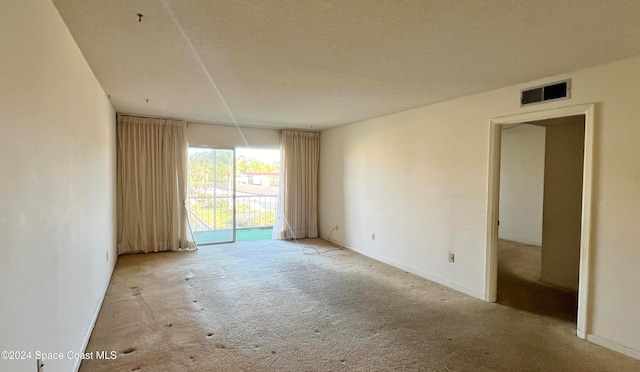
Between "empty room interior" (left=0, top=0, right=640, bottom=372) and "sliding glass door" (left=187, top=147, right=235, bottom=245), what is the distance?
367mm

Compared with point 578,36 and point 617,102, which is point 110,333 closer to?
point 578,36

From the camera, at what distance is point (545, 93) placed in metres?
3.02

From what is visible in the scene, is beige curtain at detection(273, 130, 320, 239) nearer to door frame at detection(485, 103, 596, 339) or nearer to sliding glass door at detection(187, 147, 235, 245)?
sliding glass door at detection(187, 147, 235, 245)

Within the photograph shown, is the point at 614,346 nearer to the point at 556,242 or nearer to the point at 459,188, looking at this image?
the point at 556,242

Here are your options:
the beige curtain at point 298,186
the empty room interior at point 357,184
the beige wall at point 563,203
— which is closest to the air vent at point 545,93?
the empty room interior at point 357,184

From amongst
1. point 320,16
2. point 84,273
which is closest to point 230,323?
point 84,273

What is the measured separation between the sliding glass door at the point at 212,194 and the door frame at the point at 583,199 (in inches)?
175

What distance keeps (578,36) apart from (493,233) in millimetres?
2074

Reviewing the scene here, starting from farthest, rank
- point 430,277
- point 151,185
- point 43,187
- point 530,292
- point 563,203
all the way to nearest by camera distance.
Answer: point 151,185 → point 430,277 → point 563,203 → point 530,292 → point 43,187

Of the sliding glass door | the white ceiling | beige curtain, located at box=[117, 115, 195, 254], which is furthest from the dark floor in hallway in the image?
beige curtain, located at box=[117, 115, 195, 254]

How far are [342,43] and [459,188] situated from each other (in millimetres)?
2446

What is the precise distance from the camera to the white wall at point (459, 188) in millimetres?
2555

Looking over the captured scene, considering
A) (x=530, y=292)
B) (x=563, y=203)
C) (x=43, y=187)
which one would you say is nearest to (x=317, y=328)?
(x=43, y=187)

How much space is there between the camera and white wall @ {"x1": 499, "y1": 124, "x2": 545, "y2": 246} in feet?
21.6
